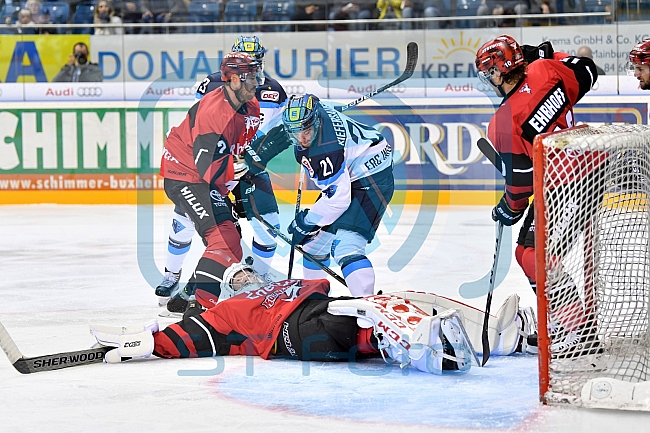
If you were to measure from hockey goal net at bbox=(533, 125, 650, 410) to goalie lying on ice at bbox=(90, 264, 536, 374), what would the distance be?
33 cm

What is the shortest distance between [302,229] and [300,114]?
538mm

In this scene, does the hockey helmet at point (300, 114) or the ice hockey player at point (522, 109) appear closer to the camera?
the ice hockey player at point (522, 109)

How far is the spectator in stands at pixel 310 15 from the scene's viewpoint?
7.88m

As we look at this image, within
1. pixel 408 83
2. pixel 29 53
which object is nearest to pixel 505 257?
pixel 408 83

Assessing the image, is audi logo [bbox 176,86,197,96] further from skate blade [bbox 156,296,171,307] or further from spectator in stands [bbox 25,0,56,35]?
skate blade [bbox 156,296,171,307]

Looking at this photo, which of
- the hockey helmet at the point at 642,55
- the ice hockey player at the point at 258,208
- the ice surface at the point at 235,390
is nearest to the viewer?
the ice surface at the point at 235,390

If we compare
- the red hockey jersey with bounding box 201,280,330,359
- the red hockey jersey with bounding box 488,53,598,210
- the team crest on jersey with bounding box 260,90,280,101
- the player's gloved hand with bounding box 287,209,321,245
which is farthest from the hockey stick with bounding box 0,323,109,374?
the team crest on jersey with bounding box 260,90,280,101

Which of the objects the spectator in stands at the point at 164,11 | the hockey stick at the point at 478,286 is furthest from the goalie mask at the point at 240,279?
the spectator in stands at the point at 164,11

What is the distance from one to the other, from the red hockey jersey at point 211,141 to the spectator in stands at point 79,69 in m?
3.88

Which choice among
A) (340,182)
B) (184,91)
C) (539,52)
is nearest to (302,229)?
(340,182)

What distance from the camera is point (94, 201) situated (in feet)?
26.3

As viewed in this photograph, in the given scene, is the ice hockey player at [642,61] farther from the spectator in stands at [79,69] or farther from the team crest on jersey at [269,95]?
the spectator in stands at [79,69]

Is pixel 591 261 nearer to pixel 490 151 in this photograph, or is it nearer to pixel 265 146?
pixel 490 151

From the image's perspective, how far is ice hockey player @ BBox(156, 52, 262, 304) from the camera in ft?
13.1
